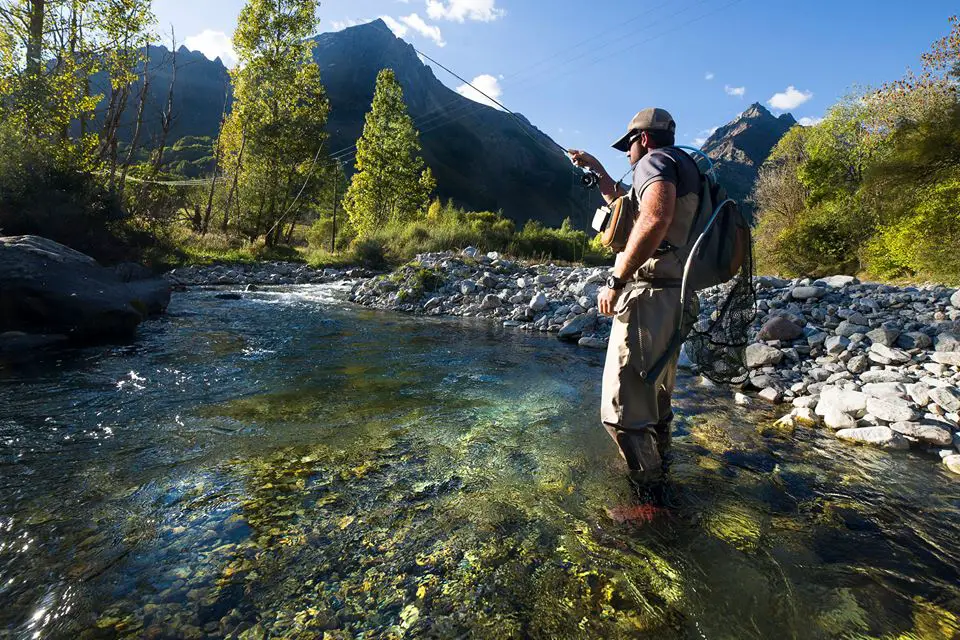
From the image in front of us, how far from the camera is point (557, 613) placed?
176cm

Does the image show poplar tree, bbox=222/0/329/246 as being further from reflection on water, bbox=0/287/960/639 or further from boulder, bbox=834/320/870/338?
boulder, bbox=834/320/870/338

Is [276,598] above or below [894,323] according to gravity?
below

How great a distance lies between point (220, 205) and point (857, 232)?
33.8 m

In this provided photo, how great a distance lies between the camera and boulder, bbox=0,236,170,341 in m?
5.66

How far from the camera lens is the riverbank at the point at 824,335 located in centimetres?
394

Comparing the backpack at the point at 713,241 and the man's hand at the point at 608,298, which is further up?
Answer: the backpack at the point at 713,241

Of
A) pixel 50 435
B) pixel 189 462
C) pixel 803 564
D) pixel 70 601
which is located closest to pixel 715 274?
pixel 803 564

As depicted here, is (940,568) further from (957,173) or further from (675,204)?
(957,173)

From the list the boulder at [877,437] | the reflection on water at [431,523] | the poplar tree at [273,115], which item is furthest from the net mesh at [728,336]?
the poplar tree at [273,115]

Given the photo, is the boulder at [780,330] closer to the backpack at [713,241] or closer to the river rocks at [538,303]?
the river rocks at [538,303]

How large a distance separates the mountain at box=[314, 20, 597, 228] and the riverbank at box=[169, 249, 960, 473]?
97.1 m

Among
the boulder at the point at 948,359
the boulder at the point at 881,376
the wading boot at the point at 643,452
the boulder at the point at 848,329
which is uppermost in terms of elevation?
the boulder at the point at 848,329

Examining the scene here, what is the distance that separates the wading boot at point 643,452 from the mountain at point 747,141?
143950 millimetres

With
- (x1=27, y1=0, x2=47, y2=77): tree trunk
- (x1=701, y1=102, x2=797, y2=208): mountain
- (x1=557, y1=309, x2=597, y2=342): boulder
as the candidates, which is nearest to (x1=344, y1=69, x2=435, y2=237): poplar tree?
(x1=27, y1=0, x2=47, y2=77): tree trunk
